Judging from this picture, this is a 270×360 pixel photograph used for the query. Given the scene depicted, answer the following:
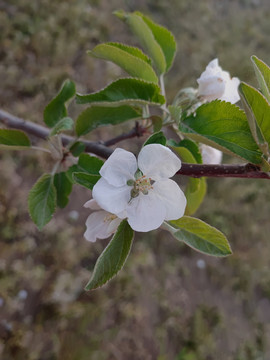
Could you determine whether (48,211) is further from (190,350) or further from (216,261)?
(216,261)

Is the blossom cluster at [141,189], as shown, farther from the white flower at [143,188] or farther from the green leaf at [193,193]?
the green leaf at [193,193]

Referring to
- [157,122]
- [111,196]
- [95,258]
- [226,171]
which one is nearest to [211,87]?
[157,122]

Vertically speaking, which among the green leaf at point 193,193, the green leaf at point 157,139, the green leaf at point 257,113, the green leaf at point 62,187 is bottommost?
the green leaf at point 62,187

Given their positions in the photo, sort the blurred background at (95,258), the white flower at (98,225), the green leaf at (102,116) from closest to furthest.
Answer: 1. the white flower at (98,225)
2. the green leaf at (102,116)
3. the blurred background at (95,258)

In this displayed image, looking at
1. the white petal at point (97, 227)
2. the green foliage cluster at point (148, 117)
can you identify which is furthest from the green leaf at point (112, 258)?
the white petal at point (97, 227)

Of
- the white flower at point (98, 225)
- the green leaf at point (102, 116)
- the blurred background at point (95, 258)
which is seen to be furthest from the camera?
the blurred background at point (95, 258)

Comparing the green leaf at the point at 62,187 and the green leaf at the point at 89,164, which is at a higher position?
the green leaf at the point at 89,164

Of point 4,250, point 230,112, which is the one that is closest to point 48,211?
point 230,112
